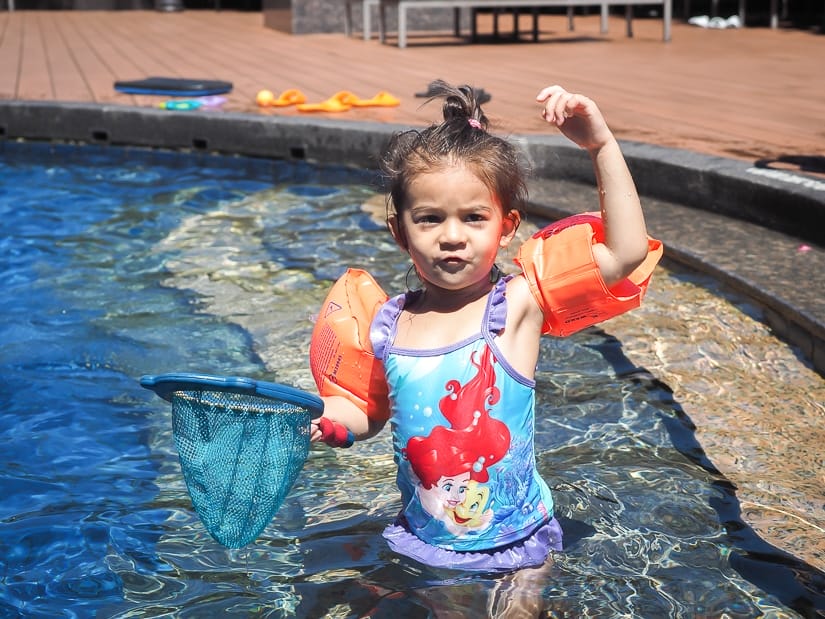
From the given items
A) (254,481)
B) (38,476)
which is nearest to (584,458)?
(254,481)

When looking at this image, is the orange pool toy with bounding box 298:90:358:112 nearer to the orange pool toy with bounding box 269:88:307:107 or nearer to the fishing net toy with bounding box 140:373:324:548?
the orange pool toy with bounding box 269:88:307:107

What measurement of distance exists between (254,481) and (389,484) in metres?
1.19

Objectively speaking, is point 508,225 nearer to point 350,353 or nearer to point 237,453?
point 350,353

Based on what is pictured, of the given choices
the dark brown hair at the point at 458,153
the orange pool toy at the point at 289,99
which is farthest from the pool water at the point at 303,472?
the orange pool toy at the point at 289,99

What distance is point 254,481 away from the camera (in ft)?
8.81

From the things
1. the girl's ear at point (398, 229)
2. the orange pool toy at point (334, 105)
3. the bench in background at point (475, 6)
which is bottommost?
the girl's ear at point (398, 229)

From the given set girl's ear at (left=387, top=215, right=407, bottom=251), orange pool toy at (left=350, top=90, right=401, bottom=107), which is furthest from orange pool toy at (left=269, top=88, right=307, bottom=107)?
girl's ear at (left=387, top=215, right=407, bottom=251)

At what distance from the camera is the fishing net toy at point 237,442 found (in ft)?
8.28

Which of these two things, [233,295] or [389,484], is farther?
[233,295]

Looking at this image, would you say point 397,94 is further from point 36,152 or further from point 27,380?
point 27,380

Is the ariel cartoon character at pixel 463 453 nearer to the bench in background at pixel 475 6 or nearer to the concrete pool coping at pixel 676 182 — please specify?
the concrete pool coping at pixel 676 182

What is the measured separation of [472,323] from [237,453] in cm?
68

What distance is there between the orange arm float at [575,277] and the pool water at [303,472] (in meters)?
0.72

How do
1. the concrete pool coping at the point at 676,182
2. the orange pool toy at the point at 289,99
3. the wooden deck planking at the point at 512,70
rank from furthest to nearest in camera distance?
the orange pool toy at the point at 289,99
the wooden deck planking at the point at 512,70
the concrete pool coping at the point at 676,182
